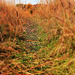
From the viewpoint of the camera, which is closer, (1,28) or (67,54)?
(67,54)

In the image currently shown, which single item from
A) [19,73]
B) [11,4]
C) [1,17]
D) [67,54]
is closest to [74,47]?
[67,54]

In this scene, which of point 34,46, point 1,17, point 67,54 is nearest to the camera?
point 67,54

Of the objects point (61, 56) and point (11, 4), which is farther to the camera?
point (11, 4)

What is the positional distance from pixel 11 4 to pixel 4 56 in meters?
1.53

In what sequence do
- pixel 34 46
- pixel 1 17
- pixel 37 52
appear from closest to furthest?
1. pixel 37 52
2. pixel 34 46
3. pixel 1 17

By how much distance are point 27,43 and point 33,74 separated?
60cm

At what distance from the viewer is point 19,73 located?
0.98m

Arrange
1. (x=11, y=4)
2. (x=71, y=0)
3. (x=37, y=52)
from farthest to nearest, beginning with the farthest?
1. (x=11, y=4)
2. (x=71, y=0)
3. (x=37, y=52)

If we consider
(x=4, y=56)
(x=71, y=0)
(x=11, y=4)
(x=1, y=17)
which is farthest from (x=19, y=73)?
(x=11, y=4)

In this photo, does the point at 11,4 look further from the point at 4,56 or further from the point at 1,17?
the point at 4,56

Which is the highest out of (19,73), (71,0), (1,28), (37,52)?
(71,0)

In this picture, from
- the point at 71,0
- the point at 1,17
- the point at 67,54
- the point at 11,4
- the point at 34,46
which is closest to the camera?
the point at 67,54

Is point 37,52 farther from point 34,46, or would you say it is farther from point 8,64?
point 8,64

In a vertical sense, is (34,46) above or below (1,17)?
below
